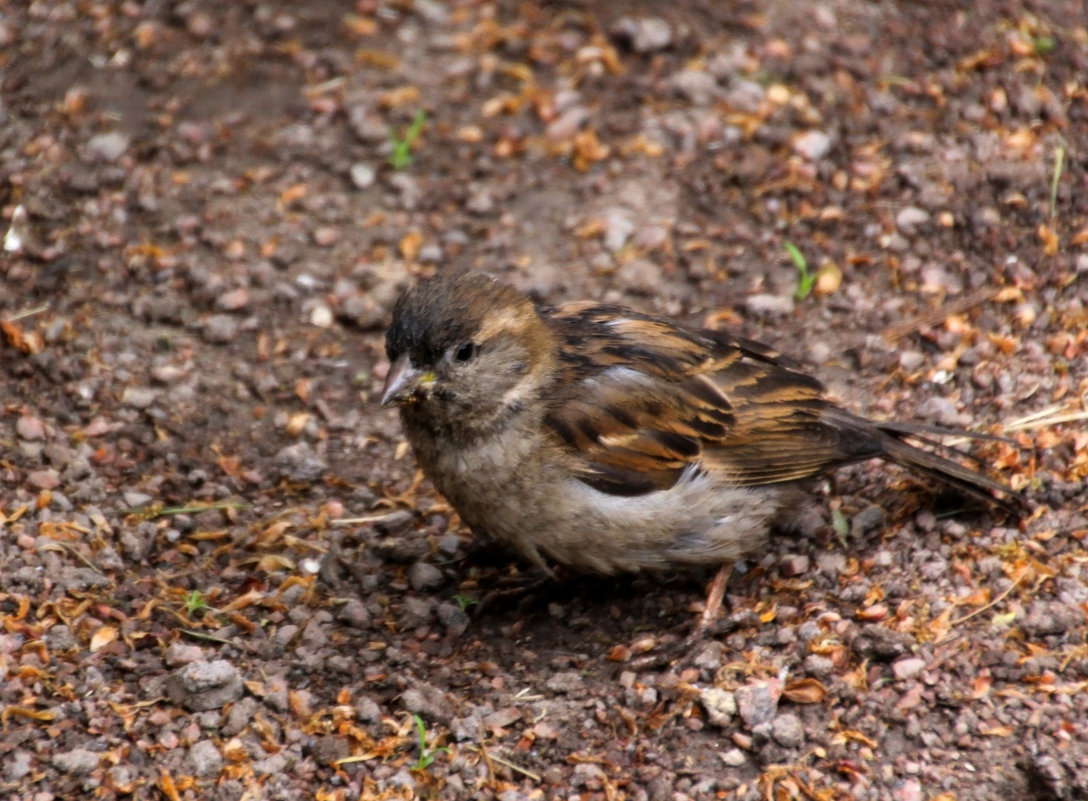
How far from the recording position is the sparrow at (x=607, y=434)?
437 cm

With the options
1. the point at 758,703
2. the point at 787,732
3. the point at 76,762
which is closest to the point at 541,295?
the point at 758,703

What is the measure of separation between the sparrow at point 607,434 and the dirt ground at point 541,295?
→ 0.28 m

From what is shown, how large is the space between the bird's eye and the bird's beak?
0.11m

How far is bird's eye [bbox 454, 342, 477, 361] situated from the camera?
14.4ft

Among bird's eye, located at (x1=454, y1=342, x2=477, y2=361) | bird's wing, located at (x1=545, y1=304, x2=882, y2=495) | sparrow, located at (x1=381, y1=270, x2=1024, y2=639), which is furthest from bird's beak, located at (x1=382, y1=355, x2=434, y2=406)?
bird's wing, located at (x1=545, y1=304, x2=882, y2=495)

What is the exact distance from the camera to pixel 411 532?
16.4 feet

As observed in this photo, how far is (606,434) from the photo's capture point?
14.5 feet

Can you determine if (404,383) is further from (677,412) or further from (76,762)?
(76,762)

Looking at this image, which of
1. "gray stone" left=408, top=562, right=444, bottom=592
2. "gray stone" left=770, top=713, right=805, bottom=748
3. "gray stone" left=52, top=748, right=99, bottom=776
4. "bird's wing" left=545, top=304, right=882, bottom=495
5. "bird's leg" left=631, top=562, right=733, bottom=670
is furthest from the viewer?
"gray stone" left=408, top=562, right=444, bottom=592

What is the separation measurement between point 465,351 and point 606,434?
1.77ft

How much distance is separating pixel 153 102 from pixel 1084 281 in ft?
13.6

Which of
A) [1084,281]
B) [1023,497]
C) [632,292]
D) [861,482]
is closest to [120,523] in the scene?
[632,292]

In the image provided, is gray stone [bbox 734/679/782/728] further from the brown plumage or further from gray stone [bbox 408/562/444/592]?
gray stone [bbox 408/562/444/592]

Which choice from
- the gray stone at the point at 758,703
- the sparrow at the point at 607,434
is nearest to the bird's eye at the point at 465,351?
the sparrow at the point at 607,434
